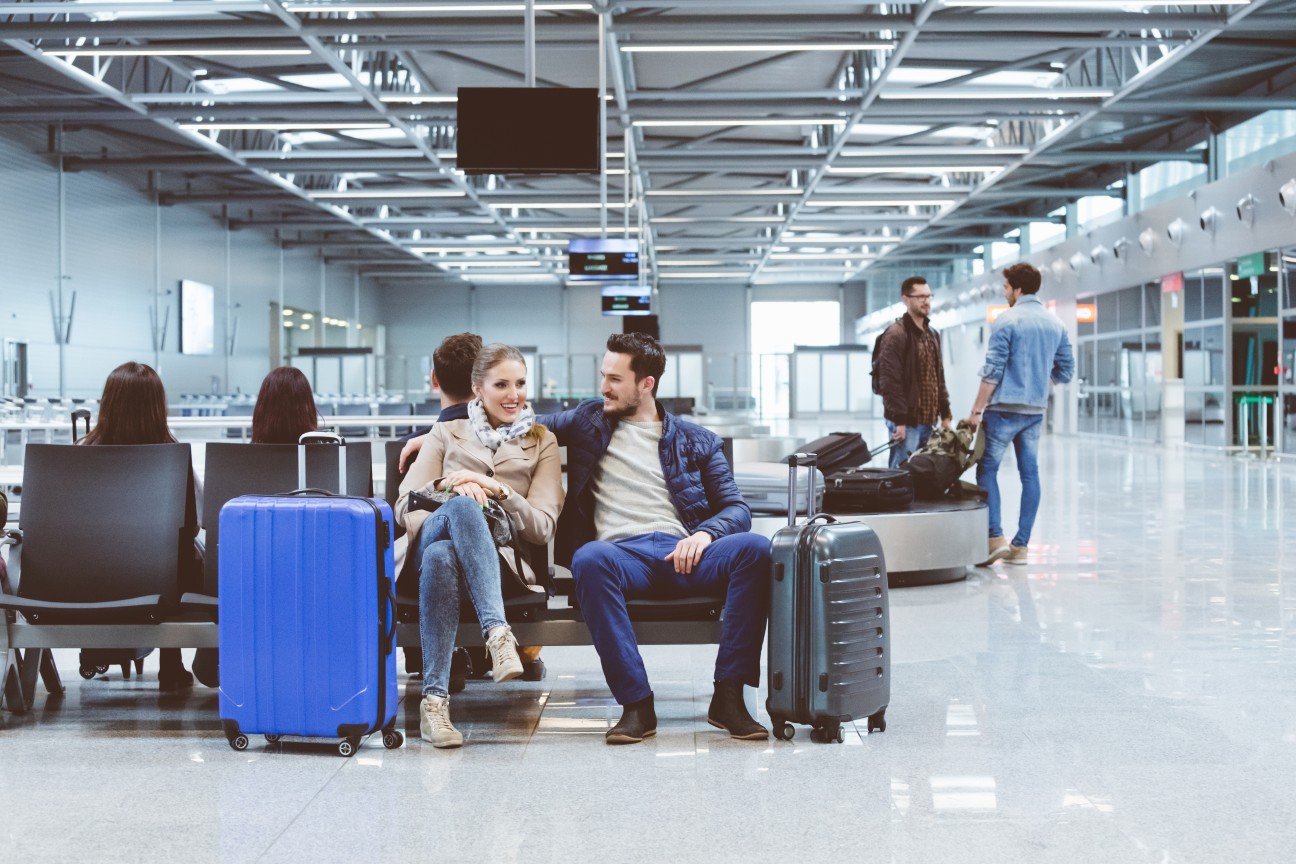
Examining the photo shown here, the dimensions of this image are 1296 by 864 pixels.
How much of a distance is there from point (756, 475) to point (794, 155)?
50.4 feet

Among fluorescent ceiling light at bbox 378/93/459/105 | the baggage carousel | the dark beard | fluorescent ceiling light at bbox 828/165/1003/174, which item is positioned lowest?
the baggage carousel

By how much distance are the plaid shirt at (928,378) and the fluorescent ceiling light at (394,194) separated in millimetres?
18924

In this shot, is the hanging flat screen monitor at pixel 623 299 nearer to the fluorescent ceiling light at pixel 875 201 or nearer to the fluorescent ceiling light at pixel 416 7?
the fluorescent ceiling light at pixel 875 201

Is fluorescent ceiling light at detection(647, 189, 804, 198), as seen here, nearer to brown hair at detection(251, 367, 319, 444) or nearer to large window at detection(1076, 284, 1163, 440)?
large window at detection(1076, 284, 1163, 440)

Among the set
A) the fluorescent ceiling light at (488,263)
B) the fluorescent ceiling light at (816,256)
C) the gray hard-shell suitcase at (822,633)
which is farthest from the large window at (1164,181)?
the gray hard-shell suitcase at (822,633)

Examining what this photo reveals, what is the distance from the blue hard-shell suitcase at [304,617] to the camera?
355 centimetres

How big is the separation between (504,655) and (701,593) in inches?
25.3

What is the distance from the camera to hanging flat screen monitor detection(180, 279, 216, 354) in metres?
26.9

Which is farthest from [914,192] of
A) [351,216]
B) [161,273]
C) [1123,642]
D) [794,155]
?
[1123,642]

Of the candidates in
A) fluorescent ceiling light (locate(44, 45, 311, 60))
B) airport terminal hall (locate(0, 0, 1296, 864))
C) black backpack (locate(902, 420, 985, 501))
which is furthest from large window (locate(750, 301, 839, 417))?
black backpack (locate(902, 420, 985, 501))

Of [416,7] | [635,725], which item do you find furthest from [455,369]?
[416,7]

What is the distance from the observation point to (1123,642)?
17.0 ft

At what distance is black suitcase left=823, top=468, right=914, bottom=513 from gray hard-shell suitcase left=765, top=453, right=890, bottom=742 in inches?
130

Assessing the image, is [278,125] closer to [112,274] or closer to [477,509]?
[112,274]
